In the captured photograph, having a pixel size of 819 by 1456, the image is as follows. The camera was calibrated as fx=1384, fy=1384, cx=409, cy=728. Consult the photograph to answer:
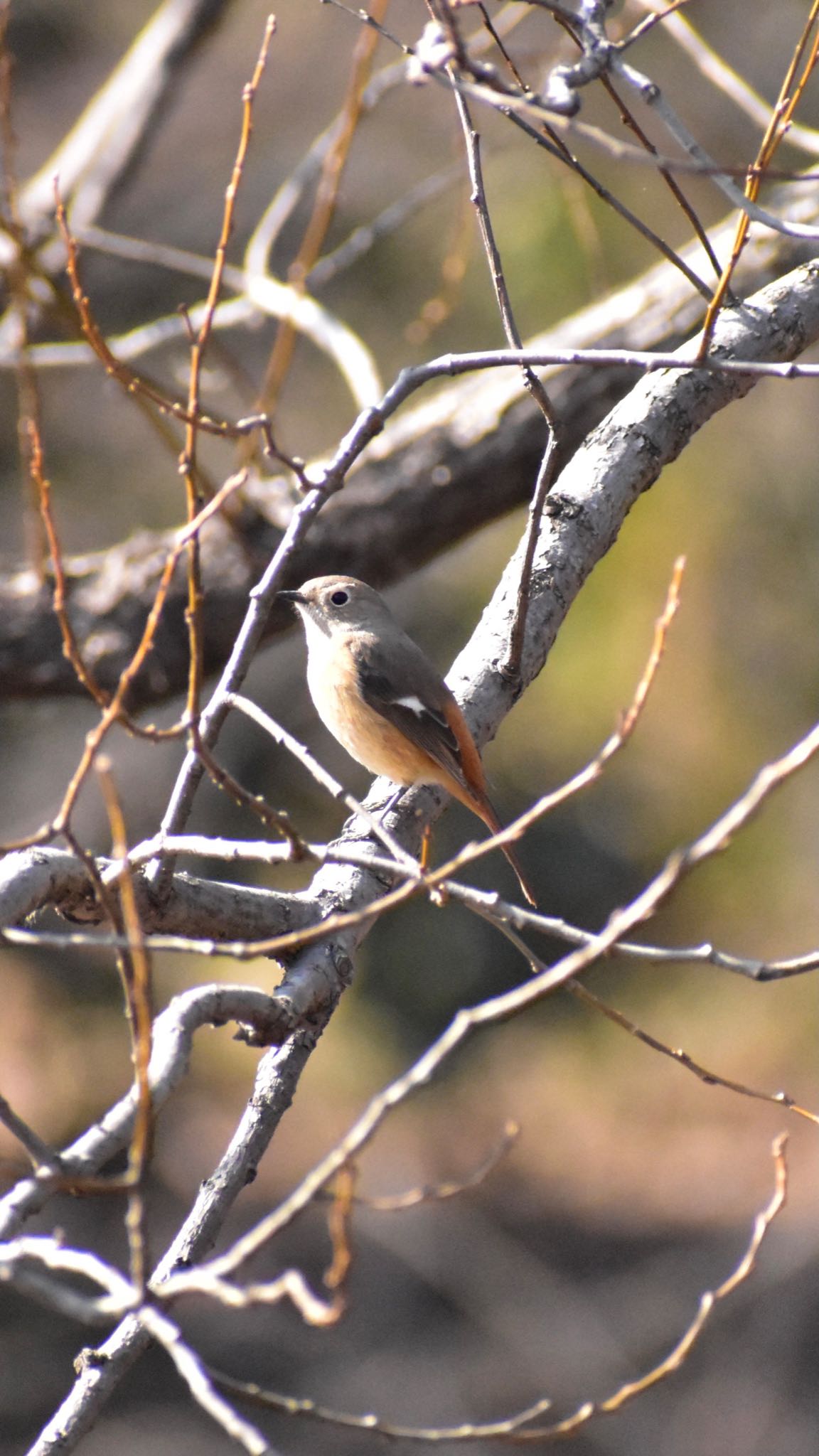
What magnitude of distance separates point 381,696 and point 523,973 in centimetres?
567

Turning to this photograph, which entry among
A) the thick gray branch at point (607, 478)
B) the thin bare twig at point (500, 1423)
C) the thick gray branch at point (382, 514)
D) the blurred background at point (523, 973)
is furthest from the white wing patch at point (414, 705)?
the blurred background at point (523, 973)

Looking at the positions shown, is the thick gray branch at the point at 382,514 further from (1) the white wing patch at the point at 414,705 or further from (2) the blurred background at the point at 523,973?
(2) the blurred background at the point at 523,973

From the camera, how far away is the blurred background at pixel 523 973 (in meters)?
7.71

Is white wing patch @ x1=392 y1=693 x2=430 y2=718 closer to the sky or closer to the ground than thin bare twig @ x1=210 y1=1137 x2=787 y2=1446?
closer to the sky

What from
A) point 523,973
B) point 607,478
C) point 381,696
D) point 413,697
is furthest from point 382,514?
point 523,973

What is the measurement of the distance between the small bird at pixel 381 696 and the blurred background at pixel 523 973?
360cm

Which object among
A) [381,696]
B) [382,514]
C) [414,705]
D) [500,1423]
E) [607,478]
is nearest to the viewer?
[500,1423]

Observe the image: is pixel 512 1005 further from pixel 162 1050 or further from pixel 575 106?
pixel 575 106

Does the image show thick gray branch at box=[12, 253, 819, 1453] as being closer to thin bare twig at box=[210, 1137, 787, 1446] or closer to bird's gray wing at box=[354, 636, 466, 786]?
bird's gray wing at box=[354, 636, 466, 786]

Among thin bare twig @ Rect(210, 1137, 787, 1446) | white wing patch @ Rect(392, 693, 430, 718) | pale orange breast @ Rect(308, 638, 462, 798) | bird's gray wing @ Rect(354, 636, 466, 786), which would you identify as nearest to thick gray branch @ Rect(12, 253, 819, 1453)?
bird's gray wing @ Rect(354, 636, 466, 786)

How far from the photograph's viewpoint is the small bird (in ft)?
11.4

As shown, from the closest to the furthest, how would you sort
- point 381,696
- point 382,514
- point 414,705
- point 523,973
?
point 414,705
point 381,696
point 382,514
point 523,973

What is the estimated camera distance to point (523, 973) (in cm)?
927

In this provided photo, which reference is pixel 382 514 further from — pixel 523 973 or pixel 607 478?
pixel 523 973
